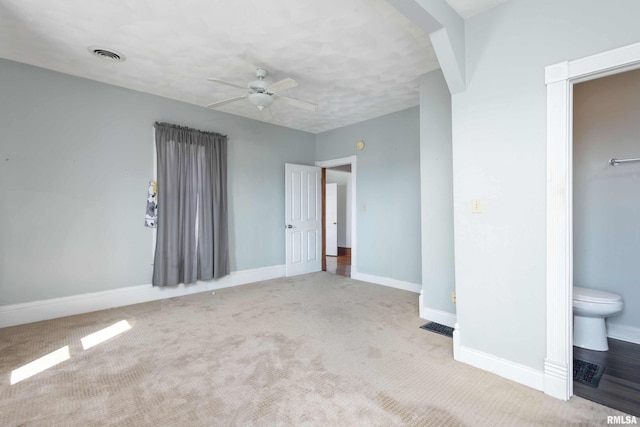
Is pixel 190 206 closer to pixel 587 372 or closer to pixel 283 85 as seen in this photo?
pixel 283 85

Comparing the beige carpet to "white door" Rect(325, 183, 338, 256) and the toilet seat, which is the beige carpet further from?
"white door" Rect(325, 183, 338, 256)

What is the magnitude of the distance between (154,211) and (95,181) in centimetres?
71

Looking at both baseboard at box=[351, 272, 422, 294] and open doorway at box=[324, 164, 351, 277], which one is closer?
baseboard at box=[351, 272, 422, 294]

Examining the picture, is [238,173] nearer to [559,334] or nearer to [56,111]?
[56,111]

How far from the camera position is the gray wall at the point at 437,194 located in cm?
310

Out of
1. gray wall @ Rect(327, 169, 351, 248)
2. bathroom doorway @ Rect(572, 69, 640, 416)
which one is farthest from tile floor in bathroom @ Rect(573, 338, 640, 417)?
gray wall @ Rect(327, 169, 351, 248)

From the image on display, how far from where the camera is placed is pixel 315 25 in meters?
2.46

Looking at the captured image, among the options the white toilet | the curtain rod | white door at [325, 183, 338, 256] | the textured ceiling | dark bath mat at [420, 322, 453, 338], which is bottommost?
dark bath mat at [420, 322, 453, 338]

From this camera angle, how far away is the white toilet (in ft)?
7.95

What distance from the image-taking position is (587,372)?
7.07 ft

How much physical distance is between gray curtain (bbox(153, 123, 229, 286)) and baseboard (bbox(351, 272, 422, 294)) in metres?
2.17

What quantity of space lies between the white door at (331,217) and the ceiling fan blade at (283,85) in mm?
5386

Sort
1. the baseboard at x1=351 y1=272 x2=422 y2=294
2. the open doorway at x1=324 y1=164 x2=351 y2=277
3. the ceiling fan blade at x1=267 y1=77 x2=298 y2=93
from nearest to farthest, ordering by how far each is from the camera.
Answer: the ceiling fan blade at x1=267 y1=77 x2=298 y2=93 < the baseboard at x1=351 y1=272 x2=422 y2=294 < the open doorway at x1=324 y1=164 x2=351 y2=277

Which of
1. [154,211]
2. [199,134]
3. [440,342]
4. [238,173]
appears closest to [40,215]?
[154,211]
